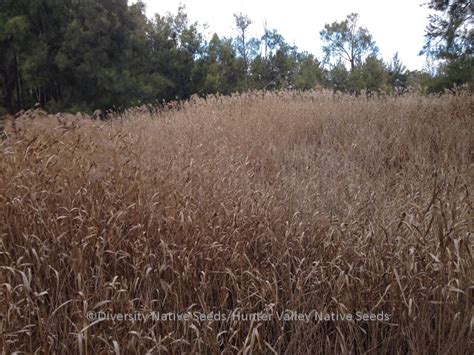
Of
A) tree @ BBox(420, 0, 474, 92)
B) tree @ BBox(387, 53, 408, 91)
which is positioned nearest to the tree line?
tree @ BBox(420, 0, 474, 92)

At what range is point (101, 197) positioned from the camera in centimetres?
260

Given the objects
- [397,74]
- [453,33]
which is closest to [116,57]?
[453,33]

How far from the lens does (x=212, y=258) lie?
218 cm

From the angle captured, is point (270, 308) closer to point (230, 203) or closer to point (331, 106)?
point (230, 203)

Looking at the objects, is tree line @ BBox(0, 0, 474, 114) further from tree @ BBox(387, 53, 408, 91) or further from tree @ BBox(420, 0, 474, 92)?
tree @ BBox(387, 53, 408, 91)

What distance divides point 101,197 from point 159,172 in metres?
0.56

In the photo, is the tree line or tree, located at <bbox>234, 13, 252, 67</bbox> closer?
the tree line

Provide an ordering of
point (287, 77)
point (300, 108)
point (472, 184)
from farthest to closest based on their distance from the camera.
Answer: point (287, 77)
point (300, 108)
point (472, 184)

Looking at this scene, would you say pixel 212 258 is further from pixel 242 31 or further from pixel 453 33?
pixel 242 31

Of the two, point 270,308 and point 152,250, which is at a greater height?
point 152,250

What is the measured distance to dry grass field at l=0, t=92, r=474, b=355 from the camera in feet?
5.78

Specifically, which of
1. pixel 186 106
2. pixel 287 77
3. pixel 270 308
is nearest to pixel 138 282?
pixel 270 308

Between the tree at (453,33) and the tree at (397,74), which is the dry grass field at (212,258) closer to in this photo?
the tree at (453,33)

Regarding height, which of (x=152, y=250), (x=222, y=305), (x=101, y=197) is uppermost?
(x=101, y=197)
